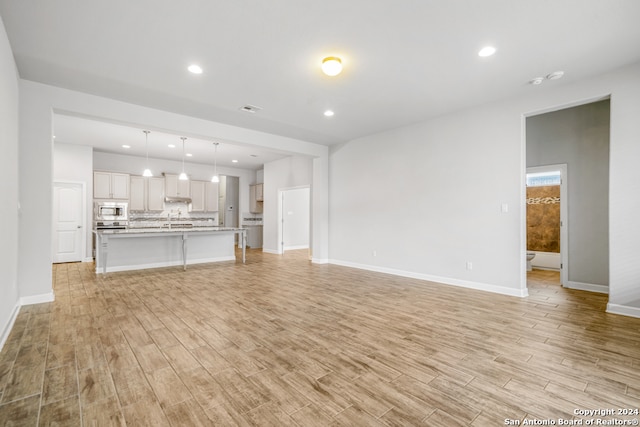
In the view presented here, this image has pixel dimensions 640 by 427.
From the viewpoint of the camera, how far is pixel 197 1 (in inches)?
90.6

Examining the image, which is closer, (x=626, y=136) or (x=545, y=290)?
(x=626, y=136)

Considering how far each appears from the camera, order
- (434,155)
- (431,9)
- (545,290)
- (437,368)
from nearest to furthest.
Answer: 1. (437,368)
2. (431,9)
3. (545,290)
4. (434,155)

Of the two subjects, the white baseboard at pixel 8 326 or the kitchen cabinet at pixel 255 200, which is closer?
the white baseboard at pixel 8 326

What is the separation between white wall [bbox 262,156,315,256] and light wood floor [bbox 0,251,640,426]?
4.53 metres

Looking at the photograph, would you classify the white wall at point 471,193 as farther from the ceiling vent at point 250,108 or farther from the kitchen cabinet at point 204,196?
the kitchen cabinet at point 204,196

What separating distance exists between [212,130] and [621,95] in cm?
581

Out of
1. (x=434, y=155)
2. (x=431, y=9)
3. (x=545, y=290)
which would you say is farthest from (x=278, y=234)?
(x=431, y=9)

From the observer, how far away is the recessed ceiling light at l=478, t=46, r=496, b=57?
9.60 ft

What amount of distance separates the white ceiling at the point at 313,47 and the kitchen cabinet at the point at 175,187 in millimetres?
4870

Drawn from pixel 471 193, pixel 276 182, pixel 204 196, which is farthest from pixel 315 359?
pixel 204 196

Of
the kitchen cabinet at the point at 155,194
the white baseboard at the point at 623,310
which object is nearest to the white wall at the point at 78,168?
the kitchen cabinet at the point at 155,194

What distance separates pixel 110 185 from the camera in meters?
7.85

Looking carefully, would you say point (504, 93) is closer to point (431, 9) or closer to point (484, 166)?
point (484, 166)

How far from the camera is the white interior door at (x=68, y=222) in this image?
701cm
